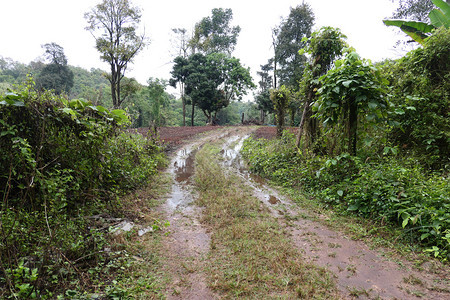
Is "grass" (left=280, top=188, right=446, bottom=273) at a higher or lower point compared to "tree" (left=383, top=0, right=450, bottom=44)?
lower

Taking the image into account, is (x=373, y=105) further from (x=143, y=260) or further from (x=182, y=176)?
(x=182, y=176)

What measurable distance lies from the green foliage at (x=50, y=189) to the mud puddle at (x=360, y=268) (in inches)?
106

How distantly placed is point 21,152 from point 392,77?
25.6 feet

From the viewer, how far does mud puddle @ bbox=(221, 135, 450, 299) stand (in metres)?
2.29

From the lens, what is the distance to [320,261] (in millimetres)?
2861

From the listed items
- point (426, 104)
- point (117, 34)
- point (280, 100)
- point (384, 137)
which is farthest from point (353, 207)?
point (117, 34)

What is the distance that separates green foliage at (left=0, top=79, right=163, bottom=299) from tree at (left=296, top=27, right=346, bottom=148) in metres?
5.34

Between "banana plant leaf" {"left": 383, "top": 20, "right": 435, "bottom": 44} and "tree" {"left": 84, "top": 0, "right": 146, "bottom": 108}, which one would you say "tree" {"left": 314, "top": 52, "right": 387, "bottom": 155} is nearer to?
"banana plant leaf" {"left": 383, "top": 20, "right": 435, "bottom": 44}

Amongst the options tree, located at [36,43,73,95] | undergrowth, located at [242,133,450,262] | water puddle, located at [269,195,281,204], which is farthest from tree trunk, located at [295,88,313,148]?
tree, located at [36,43,73,95]

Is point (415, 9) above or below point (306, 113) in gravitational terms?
above

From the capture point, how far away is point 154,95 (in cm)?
2695

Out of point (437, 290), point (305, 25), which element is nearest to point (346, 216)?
point (437, 290)

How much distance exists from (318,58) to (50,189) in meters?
6.98

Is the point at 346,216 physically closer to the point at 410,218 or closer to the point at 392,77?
the point at 410,218
